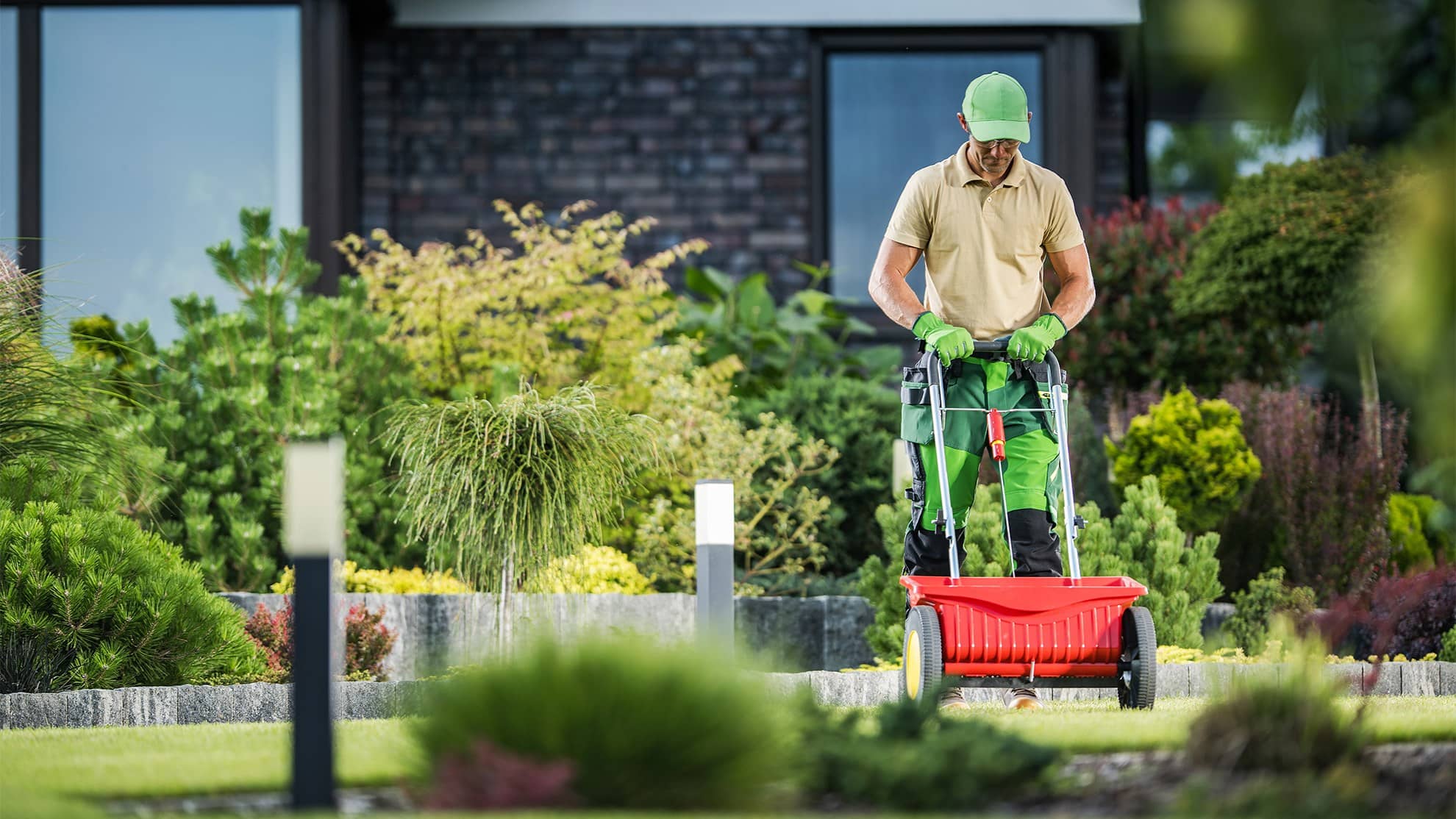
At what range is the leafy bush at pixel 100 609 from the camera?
17.0 ft

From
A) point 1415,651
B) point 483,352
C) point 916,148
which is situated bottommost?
point 1415,651

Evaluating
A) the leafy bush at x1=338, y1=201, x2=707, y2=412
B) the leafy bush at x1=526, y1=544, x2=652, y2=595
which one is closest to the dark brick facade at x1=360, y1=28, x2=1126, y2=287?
the leafy bush at x1=338, y1=201, x2=707, y2=412

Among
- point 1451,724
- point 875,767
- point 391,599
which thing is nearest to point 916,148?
point 391,599

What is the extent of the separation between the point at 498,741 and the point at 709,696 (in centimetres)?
35

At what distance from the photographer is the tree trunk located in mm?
8867

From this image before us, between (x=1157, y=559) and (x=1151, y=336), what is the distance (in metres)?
3.43

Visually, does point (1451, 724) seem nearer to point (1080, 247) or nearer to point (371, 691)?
point (1080, 247)

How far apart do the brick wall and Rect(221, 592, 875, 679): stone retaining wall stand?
4.56 m

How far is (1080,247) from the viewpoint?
5.16m

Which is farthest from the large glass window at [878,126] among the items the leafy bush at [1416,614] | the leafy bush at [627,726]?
the leafy bush at [627,726]

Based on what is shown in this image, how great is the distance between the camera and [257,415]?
291 inches

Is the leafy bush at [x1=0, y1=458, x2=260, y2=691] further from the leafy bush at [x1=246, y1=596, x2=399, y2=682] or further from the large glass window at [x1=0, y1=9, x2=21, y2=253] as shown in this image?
the large glass window at [x1=0, y1=9, x2=21, y2=253]

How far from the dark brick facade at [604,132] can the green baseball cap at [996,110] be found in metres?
6.55

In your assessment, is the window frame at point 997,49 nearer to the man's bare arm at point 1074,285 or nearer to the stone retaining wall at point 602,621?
the stone retaining wall at point 602,621
